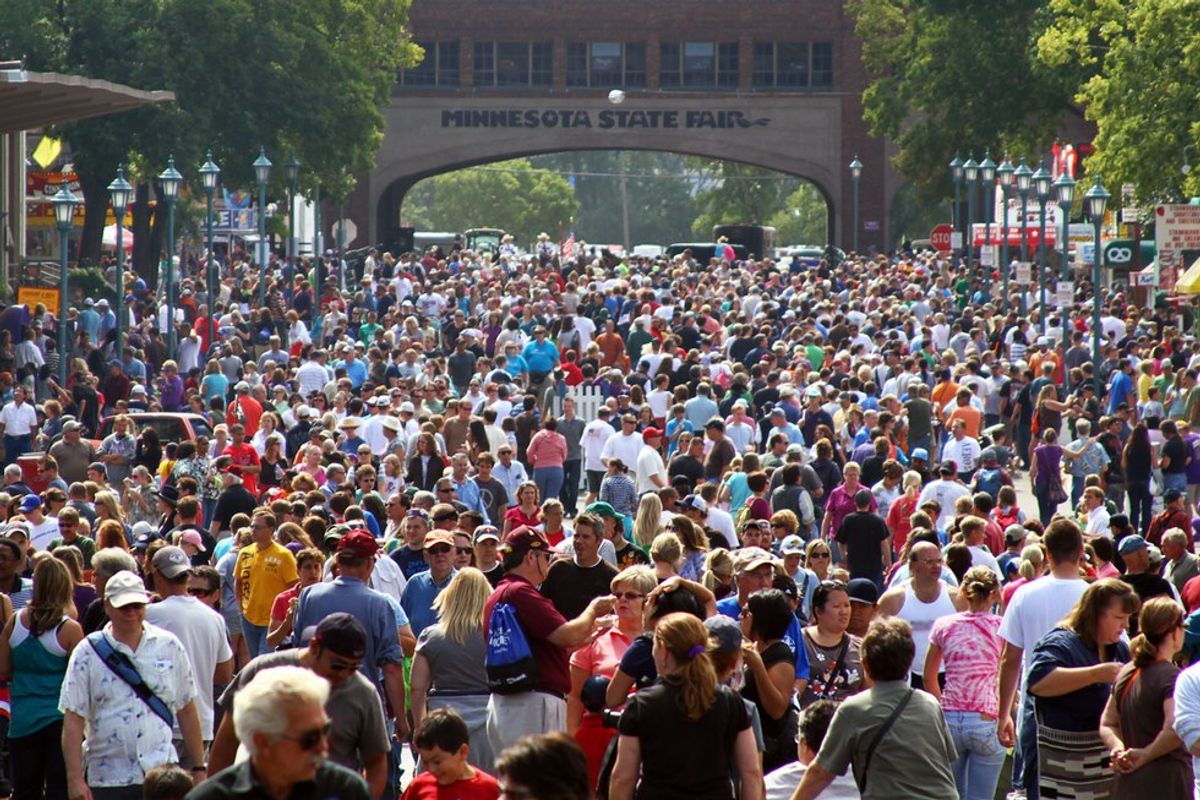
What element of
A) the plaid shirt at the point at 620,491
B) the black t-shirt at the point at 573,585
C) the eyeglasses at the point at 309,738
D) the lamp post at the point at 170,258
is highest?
the lamp post at the point at 170,258

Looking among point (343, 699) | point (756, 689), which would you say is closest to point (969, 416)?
point (756, 689)

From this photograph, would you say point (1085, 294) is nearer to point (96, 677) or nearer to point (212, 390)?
point (212, 390)

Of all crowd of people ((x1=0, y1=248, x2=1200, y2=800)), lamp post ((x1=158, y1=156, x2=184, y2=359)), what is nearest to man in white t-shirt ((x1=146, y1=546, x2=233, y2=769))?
crowd of people ((x1=0, y1=248, x2=1200, y2=800))

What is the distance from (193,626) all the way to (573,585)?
6.63ft

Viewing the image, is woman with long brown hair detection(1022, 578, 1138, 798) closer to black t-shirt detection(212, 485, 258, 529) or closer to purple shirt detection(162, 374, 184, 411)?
black t-shirt detection(212, 485, 258, 529)

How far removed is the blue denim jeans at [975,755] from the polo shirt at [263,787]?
4.79 meters

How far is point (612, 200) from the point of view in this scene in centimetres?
15638

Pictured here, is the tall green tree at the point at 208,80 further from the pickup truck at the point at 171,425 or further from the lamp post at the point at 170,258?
the pickup truck at the point at 171,425

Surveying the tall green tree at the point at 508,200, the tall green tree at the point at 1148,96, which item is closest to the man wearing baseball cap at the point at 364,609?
the tall green tree at the point at 1148,96

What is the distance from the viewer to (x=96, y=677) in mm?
8727

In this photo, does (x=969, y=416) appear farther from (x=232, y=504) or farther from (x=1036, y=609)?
(x=1036, y=609)

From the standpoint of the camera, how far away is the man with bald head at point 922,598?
11.2 metres

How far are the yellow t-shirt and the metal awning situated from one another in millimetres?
17757

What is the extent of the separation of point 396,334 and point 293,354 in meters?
3.43
